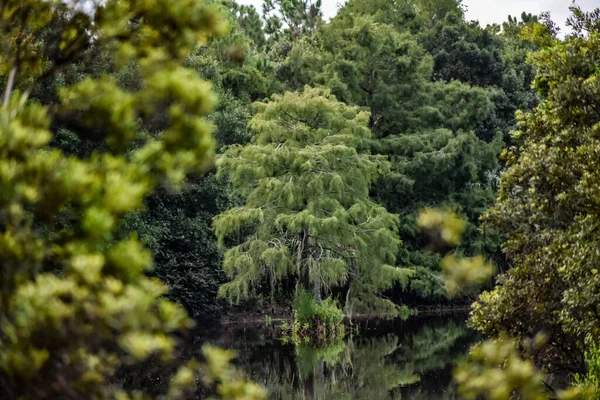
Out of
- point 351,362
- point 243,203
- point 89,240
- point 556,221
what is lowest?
point 89,240

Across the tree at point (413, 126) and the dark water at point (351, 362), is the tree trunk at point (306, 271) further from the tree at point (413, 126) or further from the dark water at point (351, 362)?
the tree at point (413, 126)

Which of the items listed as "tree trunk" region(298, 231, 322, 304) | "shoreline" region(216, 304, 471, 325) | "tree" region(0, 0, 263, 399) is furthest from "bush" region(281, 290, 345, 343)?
"tree" region(0, 0, 263, 399)

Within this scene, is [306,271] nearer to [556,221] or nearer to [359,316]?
[359,316]

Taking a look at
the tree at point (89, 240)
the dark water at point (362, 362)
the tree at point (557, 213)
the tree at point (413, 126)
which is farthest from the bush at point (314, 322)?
the tree at point (89, 240)

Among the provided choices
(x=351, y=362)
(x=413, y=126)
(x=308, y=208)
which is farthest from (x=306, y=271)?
(x=413, y=126)

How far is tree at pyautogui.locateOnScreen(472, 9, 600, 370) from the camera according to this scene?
6035mm

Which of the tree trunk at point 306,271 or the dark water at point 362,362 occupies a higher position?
the tree trunk at point 306,271

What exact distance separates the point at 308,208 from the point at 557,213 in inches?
465

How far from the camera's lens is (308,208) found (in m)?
18.2

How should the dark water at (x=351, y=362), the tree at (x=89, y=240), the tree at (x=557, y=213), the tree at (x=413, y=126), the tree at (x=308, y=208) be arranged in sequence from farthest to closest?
1. the tree at (x=413, y=126)
2. the tree at (x=308, y=208)
3. the dark water at (x=351, y=362)
4. the tree at (x=557, y=213)
5. the tree at (x=89, y=240)

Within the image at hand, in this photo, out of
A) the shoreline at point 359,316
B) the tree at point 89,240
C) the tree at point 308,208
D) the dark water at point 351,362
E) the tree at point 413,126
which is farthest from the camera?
the tree at point 413,126

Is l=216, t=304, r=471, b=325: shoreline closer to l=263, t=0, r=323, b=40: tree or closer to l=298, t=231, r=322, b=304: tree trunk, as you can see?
l=298, t=231, r=322, b=304: tree trunk

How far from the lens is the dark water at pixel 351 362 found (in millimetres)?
12258

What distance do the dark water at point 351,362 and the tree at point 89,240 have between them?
378 inches
